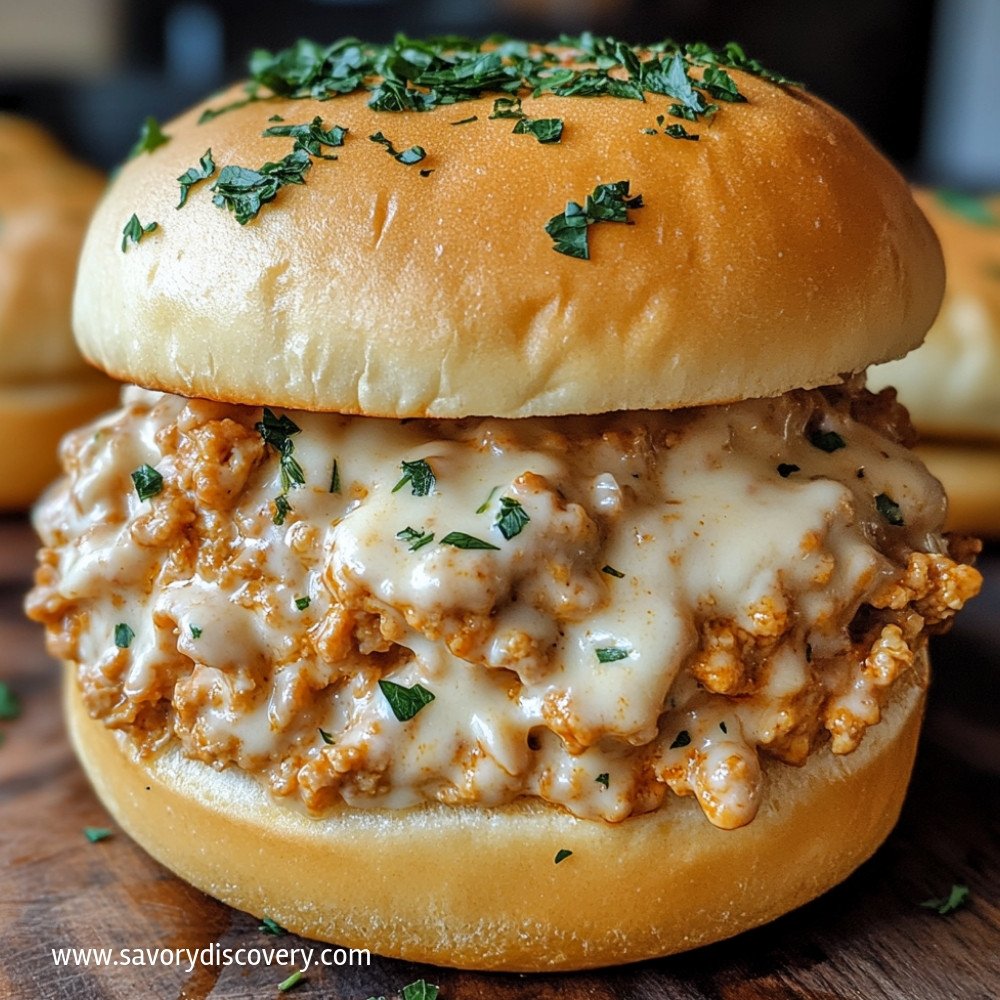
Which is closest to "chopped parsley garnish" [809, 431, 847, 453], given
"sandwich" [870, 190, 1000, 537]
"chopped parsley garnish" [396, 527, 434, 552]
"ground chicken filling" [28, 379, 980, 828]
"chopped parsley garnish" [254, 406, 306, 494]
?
"ground chicken filling" [28, 379, 980, 828]

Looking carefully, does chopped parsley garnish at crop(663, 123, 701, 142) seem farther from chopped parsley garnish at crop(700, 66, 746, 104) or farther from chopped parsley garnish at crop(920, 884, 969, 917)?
chopped parsley garnish at crop(920, 884, 969, 917)

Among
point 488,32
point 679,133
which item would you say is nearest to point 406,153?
point 679,133

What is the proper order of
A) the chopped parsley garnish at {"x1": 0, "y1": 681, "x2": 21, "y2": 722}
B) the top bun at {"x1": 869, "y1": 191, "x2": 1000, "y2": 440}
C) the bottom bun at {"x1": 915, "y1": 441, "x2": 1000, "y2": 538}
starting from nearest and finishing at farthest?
the chopped parsley garnish at {"x1": 0, "y1": 681, "x2": 21, "y2": 722} → the top bun at {"x1": 869, "y1": 191, "x2": 1000, "y2": 440} → the bottom bun at {"x1": 915, "y1": 441, "x2": 1000, "y2": 538}

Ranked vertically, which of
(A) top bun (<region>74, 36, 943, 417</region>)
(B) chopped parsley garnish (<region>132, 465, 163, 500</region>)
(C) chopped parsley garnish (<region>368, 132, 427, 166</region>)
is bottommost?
(B) chopped parsley garnish (<region>132, 465, 163, 500</region>)

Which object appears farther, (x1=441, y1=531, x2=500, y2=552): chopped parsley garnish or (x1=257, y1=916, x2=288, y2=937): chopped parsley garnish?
(x1=257, y1=916, x2=288, y2=937): chopped parsley garnish

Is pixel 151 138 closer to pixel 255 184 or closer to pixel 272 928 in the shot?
pixel 255 184

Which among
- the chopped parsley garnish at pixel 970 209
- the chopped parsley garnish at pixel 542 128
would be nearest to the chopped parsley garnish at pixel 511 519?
the chopped parsley garnish at pixel 542 128
